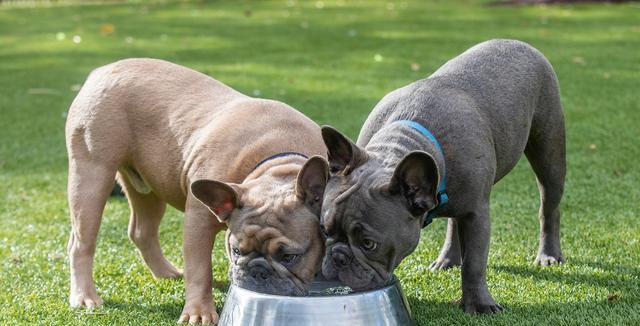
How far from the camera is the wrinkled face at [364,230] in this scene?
388cm

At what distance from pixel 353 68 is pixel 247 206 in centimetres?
766

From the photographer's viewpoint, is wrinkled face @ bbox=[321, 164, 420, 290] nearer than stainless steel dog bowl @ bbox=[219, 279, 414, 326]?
No

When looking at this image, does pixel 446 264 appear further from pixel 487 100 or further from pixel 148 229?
pixel 148 229

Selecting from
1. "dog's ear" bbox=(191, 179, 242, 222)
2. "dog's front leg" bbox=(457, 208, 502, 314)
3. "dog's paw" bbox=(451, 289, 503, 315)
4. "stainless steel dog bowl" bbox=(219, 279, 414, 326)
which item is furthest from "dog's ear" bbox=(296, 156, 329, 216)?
"dog's paw" bbox=(451, 289, 503, 315)

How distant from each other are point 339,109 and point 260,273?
18.0 ft

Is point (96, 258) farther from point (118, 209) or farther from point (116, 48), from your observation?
point (116, 48)

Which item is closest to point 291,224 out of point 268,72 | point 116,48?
point 268,72

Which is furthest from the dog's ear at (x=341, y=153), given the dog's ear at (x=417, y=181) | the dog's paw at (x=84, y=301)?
the dog's paw at (x=84, y=301)

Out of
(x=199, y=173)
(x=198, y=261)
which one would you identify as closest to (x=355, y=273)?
(x=198, y=261)

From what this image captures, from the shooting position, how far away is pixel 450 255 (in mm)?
5254

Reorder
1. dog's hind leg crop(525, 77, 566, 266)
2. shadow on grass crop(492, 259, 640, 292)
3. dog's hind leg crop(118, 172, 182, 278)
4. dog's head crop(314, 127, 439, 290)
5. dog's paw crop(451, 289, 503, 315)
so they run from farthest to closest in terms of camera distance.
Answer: dog's hind leg crop(118, 172, 182, 278)
dog's hind leg crop(525, 77, 566, 266)
shadow on grass crop(492, 259, 640, 292)
dog's paw crop(451, 289, 503, 315)
dog's head crop(314, 127, 439, 290)

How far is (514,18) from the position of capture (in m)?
15.3

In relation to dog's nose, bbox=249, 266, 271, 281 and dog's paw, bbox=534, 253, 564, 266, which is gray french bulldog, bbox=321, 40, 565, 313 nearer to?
dog's paw, bbox=534, 253, 564, 266

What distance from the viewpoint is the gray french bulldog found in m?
3.90
